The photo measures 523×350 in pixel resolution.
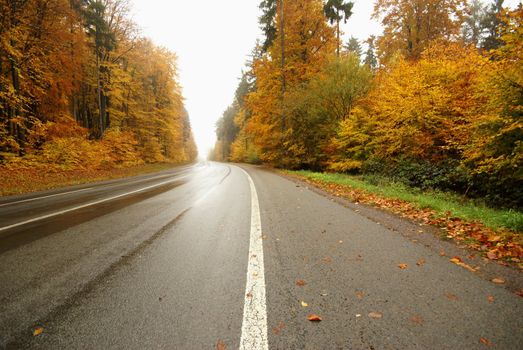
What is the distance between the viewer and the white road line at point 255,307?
5.53ft

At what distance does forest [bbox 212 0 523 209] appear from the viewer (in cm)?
630

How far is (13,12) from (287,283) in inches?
816

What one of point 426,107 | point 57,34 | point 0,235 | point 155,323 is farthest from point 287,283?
point 57,34

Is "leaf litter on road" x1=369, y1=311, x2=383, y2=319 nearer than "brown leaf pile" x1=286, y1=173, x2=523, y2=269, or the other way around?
"leaf litter on road" x1=369, y1=311, x2=383, y2=319

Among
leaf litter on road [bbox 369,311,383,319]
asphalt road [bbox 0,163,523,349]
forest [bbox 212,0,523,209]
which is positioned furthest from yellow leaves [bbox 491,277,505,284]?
forest [bbox 212,0,523,209]

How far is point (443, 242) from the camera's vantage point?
11.9ft

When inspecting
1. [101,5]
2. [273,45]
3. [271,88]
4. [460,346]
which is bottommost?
[460,346]

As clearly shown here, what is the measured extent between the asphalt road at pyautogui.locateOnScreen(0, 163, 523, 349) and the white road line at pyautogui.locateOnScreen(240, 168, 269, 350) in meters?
0.01

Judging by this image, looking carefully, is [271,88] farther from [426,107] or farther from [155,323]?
[155,323]

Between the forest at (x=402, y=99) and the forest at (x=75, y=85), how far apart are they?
12596mm

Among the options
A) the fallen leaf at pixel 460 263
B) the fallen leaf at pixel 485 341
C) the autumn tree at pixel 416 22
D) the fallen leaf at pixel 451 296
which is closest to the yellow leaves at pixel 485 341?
the fallen leaf at pixel 485 341

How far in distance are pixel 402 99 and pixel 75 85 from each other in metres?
23.9

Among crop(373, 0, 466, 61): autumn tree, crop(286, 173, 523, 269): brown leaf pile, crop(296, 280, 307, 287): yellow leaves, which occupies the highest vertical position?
crop(373, 0, 466, 61): autumn tree

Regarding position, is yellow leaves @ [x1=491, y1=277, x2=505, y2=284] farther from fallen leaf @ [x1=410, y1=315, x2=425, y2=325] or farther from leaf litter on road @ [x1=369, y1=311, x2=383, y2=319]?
leaf litter on road @ [x1=369, y1=311, x2=383, y2=319]
